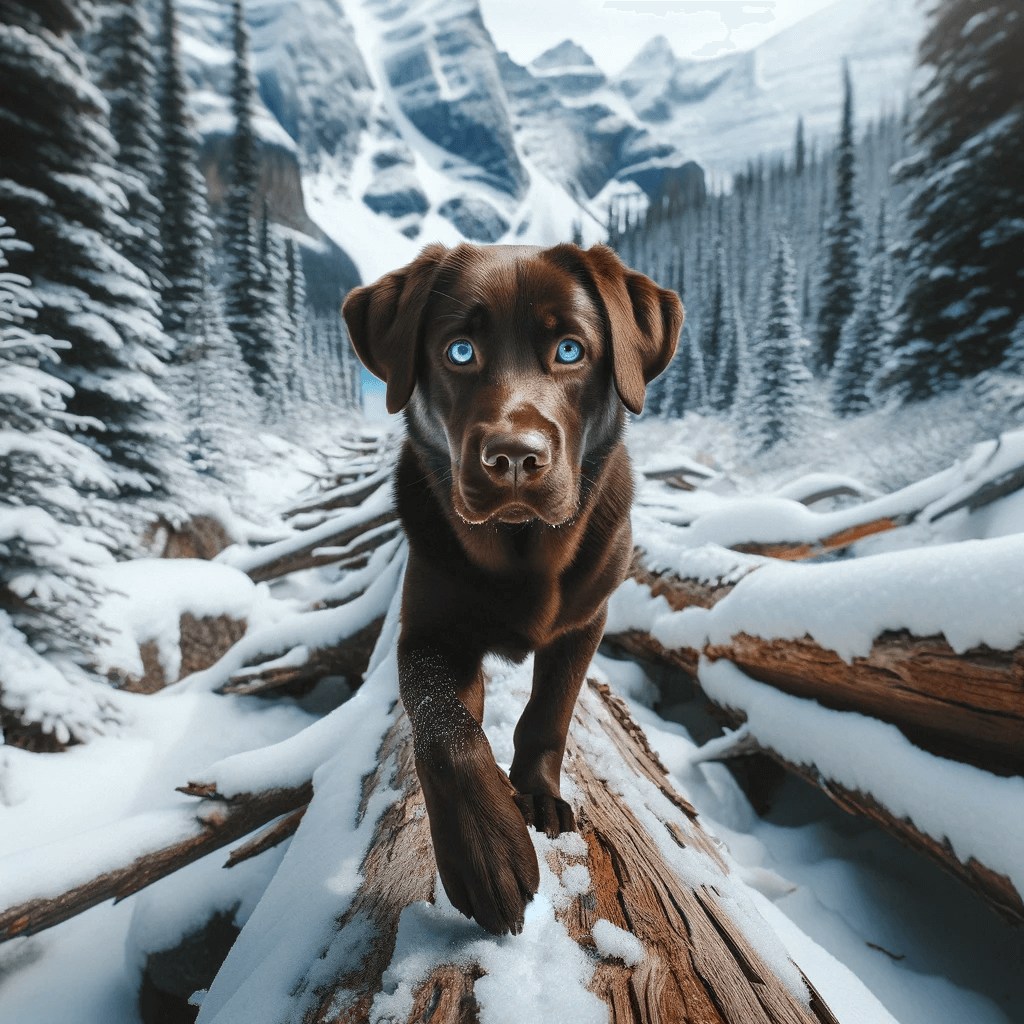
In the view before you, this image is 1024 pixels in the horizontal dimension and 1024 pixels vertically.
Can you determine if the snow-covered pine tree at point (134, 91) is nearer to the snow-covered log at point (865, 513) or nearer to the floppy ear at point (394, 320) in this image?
the floppy ear at point (394, 320)

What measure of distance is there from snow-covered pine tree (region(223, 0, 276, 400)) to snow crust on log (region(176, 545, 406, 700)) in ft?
47.3

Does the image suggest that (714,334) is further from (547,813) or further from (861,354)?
(547,813)

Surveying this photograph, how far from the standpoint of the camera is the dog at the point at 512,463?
1203 millimetres

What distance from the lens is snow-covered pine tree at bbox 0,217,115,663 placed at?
9.97ft

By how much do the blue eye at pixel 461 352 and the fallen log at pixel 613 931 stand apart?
3.80 ft

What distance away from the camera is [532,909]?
3.41 feet

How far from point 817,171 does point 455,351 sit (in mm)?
67017

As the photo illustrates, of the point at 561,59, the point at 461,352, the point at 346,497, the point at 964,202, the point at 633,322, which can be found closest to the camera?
the point at 461,352

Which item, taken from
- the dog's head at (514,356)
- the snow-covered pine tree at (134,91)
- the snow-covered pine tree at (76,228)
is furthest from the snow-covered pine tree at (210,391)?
the dog's head at (514,356)

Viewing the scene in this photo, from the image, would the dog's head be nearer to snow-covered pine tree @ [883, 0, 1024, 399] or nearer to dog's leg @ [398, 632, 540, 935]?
dog's leg @ [398, 632, 540, 935]

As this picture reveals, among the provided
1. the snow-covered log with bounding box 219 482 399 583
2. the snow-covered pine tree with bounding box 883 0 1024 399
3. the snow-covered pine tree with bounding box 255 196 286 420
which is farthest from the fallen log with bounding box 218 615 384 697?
the snow-covered pine tree with bounding box 255 196 286 420

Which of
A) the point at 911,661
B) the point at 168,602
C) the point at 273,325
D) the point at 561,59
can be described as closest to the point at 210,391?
the point at 168,602

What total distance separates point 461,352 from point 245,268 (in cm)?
1860

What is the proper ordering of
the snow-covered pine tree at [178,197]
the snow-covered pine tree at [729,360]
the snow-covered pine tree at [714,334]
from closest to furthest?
1. the snow-covered pine tree at [178,197]
2. the snow-covered pine tree at [729,360]
3. the snow-covered pine tree at [714,334]
